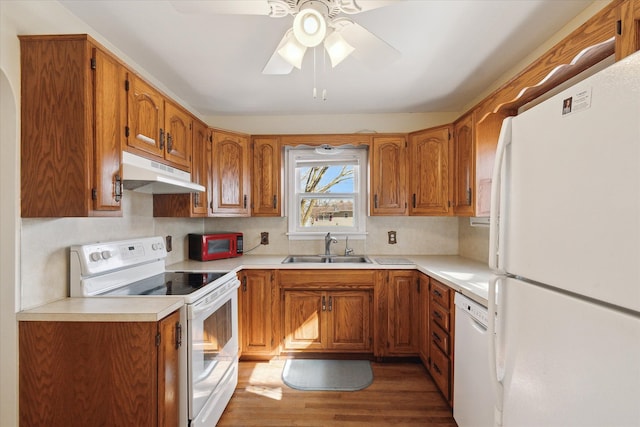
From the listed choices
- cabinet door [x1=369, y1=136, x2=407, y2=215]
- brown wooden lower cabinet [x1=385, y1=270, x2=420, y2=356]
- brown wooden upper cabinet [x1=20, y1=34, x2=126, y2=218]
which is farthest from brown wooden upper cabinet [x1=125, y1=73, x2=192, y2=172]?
brown wooden lower cabinet [x1=385, y1=270, x2=420, y2=356]

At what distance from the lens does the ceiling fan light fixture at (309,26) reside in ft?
3.84

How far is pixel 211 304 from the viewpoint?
1.75 m

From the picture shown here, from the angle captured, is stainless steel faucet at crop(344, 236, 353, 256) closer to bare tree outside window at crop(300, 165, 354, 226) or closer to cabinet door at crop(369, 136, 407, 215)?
bare tree outside window at crop(300, 165, 354, 226)

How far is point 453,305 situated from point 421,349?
82 cm

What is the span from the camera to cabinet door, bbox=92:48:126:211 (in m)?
1.34

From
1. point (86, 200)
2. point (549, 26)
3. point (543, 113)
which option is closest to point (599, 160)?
point (543, 113)

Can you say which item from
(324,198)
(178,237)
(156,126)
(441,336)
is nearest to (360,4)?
(156,126)

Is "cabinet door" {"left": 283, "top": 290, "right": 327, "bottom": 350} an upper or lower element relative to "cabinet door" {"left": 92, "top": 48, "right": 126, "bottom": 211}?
lower

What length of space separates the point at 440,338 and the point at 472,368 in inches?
21.4

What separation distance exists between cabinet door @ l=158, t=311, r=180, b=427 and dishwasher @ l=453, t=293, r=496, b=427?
1483 mm

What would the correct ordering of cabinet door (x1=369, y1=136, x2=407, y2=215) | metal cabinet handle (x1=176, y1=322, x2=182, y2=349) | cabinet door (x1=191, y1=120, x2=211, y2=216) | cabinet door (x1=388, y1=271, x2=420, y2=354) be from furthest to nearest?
cabinet door (x1=369, y1=136, x2=407, y2=215) → cabinet door (x1=388, y1=271, x2=420, y2=354) → cabinet door (x1=191, y1=120, x2=211, y2=216) → metal cabinet handle (x1=176, y1=322, x2=182, y2=349)

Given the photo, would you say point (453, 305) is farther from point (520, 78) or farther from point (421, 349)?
point (520, 78)

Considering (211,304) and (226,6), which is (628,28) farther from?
(211,304)

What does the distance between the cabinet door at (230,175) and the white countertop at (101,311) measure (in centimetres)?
128
